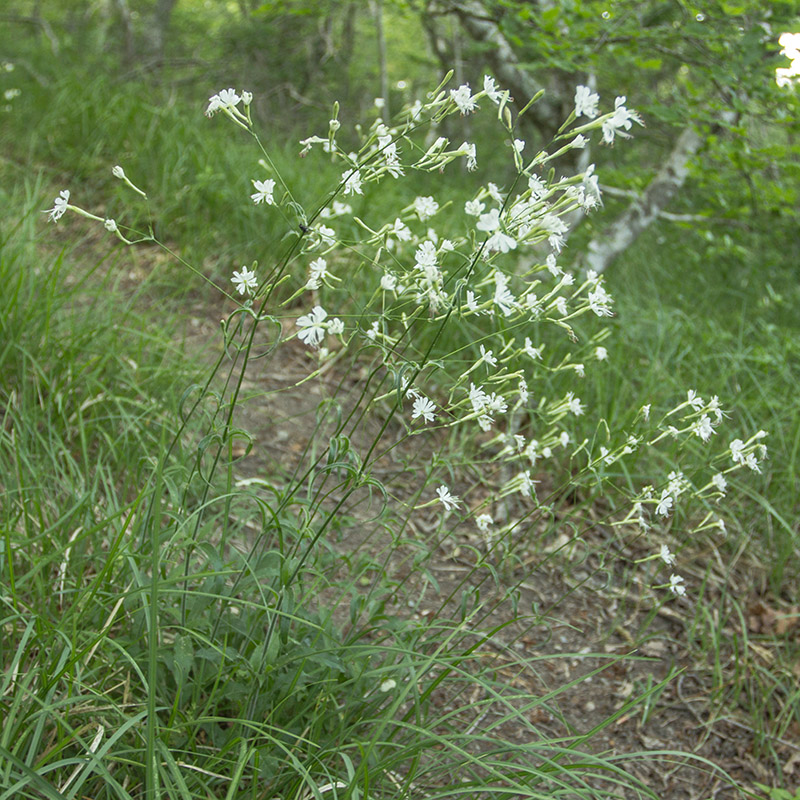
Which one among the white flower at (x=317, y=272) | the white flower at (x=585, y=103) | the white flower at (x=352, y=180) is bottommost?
the white flower at (x=317, y=272)

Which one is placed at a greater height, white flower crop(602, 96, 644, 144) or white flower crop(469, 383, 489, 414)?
white flower crop(602, 96, 644, 144)

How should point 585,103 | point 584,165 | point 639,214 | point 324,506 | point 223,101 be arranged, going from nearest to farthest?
1. point 585,103
2. point 223,101
3. point 324,506
4. point 584,165
5. point 639,214

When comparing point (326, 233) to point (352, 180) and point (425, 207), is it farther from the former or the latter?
point (425, 207)

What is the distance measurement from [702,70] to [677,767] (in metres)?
2.94

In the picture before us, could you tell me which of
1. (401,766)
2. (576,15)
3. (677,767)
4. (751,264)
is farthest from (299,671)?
(751,264)

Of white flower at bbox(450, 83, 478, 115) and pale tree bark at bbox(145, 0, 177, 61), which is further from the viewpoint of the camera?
pale tree bark at bbox(145, 0, 177, 61)

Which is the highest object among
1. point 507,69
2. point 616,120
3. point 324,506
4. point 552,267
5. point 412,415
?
point 616,120

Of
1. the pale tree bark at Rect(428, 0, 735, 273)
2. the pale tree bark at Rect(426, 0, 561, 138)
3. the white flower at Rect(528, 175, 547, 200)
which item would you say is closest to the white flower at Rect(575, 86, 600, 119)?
the white flower at Rect(528, 175, 547, 200)

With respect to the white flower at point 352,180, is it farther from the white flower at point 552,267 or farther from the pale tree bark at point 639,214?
the pale tree bark at point 639,214

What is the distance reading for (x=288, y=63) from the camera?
22.0ft

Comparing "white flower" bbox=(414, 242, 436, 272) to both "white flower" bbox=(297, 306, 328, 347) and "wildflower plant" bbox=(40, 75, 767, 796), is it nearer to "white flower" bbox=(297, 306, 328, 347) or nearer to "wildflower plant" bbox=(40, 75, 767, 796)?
"wildflower plant" bbox=(40, 75, 767, 796)

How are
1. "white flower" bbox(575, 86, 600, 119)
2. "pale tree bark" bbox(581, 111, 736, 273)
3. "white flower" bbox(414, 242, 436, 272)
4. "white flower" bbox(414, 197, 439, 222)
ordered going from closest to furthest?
"white flower" bbox(575, 86, 600, 119)
"white flower" bbox(414, 242, 436, 272)
"white flower" bbox(414, 197, 439, 222)
"pale tree bark" bbox(581, 111, 736, 273)

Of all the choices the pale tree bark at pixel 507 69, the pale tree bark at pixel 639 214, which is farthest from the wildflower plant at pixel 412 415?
the pale tree bark at pixel 507 69

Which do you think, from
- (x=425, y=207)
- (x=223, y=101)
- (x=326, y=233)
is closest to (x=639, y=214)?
(x=425, y=207)
